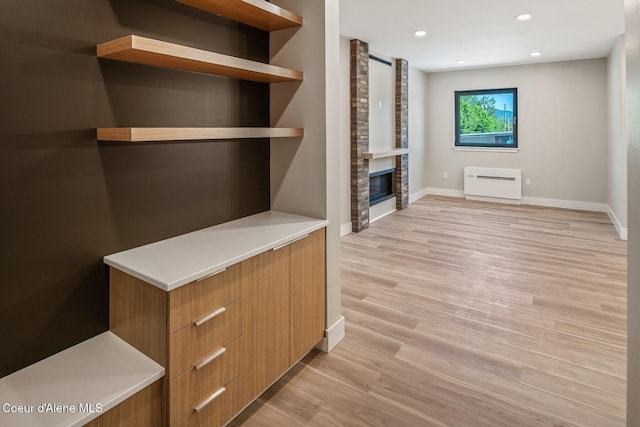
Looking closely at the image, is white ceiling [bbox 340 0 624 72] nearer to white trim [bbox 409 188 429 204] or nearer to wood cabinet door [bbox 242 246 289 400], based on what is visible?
white trim [bbox 409 188 429 204]

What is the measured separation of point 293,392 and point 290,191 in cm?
117

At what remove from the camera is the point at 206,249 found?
174cm

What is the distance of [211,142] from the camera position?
2.12m

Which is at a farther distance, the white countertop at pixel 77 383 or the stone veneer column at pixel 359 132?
the stone veneer column at pixel 359 132

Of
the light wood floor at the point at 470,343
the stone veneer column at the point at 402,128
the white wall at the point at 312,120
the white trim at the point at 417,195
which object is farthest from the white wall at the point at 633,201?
the white trim at the point at 417,195

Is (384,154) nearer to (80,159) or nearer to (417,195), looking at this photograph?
(417,195)

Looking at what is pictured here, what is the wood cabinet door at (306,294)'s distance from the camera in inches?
78.7

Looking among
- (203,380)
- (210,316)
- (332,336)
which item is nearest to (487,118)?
(332,336)

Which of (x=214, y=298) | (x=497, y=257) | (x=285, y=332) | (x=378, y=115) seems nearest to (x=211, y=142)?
(x=214, y=298)

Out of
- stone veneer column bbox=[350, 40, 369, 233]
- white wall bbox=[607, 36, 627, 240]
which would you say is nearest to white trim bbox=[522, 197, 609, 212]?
white wall bbox=[607, 36, 627, 240]

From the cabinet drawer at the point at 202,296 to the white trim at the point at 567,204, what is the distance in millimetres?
6827

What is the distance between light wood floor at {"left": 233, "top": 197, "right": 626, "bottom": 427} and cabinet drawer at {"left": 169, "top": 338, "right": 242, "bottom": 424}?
0.34 metres

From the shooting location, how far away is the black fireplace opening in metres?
5.87

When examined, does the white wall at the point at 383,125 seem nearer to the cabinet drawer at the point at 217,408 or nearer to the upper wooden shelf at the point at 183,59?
the upper wooden shelf at the point at 183,59
